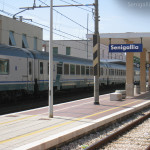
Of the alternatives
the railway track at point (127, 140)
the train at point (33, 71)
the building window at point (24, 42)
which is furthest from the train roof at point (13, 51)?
the building window at point (24, 42)

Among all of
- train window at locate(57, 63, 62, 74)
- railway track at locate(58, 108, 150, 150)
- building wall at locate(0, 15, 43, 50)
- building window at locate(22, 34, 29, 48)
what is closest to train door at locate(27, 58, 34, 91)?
train window at locate(57, 63, 62, 74)

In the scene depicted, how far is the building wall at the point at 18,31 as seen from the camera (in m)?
29.0

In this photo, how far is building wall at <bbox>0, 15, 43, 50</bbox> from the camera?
29.0 metres

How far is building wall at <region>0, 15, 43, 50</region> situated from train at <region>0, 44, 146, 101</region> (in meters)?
9.00

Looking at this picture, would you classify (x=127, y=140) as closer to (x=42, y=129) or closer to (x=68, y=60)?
(x=42, y=129)

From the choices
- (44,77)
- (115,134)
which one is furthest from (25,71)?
(115,134)

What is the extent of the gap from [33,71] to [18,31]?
49.6ft

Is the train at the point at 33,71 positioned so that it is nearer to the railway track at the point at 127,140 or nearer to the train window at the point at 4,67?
the train window at the point at 4,67

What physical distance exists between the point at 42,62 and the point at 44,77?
1.02 meters

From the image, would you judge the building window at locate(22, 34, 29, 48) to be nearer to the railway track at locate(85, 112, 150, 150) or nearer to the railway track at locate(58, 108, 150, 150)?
the railway track at locate(58, 108, 150, 150)

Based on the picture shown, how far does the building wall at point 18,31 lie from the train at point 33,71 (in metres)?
9.00

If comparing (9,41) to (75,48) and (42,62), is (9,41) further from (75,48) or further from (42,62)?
(75,48)

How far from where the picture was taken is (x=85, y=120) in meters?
9.23

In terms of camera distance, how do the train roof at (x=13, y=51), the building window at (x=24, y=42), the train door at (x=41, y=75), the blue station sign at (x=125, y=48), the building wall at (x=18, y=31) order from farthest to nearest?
the building window at (x=24, y=42) < the building wall at (x=18, y=31) < the train door at (x=41, y=75) < the blue station sign at (x=125, y=48) < the train roof at (x=13, y=51)
